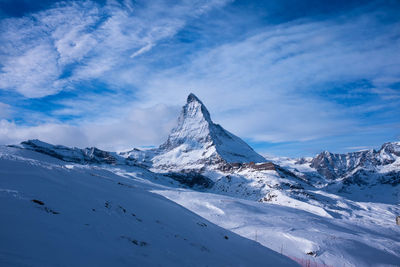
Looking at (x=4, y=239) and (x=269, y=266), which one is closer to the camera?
(x=4, y=239)

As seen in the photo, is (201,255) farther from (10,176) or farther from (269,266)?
(10,176)

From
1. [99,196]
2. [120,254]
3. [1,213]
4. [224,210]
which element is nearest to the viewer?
[1,213]

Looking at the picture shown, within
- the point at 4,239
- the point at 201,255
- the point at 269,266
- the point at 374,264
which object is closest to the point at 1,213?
the point at 4,239

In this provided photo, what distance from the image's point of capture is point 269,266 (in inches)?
362

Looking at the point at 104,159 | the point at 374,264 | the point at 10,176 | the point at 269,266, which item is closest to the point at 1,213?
the point at 10,176

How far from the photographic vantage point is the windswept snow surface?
16.6ft

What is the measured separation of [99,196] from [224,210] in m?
17.8

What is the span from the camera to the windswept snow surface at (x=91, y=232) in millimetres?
5070

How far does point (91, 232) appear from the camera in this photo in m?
6.73

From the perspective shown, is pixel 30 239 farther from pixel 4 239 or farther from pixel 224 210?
pixel 224 210

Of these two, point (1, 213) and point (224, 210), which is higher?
point (1, 213)

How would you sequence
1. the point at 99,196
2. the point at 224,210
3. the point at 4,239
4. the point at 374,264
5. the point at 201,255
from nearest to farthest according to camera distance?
the point at 4,239, the point at 201,255, the point at 99,196, the point at 374,264, the point at 224,210

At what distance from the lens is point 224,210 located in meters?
25.8

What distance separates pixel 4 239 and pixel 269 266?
8.36m
